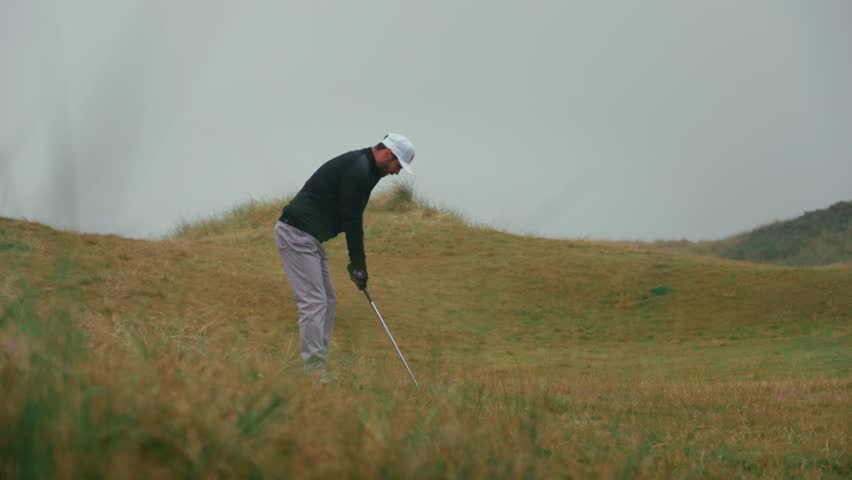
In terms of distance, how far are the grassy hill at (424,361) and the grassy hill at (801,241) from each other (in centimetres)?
763

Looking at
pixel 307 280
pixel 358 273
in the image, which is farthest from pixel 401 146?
pixel 307 280

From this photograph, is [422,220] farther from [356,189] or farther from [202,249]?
[356,189]

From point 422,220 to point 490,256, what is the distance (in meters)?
3.50

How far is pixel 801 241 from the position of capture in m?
26.8

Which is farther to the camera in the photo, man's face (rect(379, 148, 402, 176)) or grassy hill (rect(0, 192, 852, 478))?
man's face (rect(379, 148, 402, 176))

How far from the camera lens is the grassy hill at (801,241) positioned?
25.5 metres

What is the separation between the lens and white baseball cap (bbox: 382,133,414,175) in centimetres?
704

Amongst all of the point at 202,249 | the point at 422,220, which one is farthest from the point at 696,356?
the point at 422,220

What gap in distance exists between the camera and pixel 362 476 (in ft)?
7.14

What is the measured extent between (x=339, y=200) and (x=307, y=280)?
0.73 metres

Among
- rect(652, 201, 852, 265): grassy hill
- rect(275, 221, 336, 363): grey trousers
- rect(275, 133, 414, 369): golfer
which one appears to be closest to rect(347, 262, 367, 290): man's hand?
rect(275, 133, 414, 369): golfer

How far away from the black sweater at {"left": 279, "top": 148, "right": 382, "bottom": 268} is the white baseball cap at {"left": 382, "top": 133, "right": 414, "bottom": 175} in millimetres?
220

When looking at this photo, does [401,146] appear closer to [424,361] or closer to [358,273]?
[358,273]

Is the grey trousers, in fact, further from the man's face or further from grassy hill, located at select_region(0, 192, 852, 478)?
the man's face
